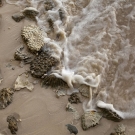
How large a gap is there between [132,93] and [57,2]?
2277 mm

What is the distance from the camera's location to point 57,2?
15.8 ft

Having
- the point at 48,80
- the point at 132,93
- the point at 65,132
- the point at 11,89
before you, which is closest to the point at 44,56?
the point at 48,80

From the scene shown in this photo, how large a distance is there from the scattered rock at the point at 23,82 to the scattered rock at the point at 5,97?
0.42 feet

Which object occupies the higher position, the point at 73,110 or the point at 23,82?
the point at 23,82

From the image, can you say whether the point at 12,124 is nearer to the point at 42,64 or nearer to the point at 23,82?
the point at 23,82

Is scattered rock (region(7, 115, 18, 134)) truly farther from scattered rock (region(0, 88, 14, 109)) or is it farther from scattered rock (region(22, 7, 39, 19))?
scattered rock (region(22, 7, 39, 19))

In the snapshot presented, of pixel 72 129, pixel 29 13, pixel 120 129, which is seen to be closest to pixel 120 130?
pixel 120 129

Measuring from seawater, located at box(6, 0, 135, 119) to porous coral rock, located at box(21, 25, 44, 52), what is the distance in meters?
0.15

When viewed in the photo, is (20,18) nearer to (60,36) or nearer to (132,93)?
(60,36)

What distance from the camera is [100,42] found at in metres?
4.42

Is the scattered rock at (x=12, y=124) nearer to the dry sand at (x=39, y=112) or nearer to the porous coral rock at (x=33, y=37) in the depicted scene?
the dry sand at (x=39, y=112)

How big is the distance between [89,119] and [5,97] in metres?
1.29

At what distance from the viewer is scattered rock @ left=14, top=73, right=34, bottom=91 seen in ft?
12.4

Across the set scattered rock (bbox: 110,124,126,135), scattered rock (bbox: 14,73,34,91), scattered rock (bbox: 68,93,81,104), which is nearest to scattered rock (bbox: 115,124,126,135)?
scattered rock (bbox: 110,124,126,135)
